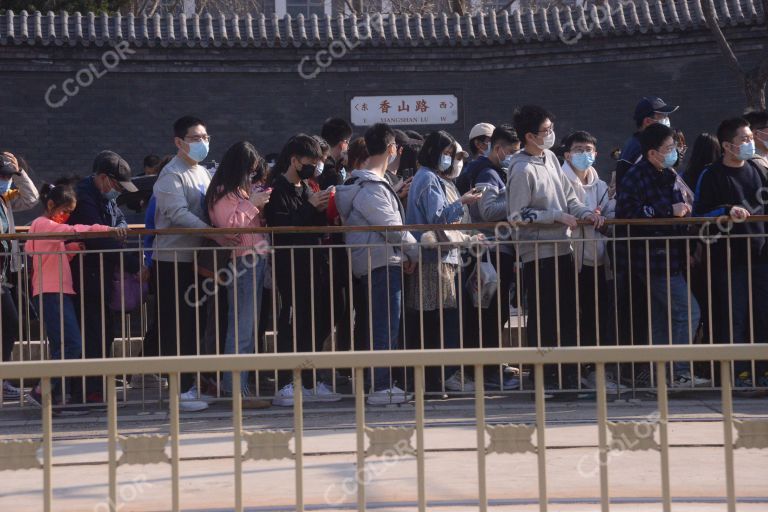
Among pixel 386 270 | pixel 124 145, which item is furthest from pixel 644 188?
pixel 124 145

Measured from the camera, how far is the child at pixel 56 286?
765 centimetres

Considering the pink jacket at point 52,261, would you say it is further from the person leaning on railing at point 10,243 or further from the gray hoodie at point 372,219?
the gray hoodie at point 372,219

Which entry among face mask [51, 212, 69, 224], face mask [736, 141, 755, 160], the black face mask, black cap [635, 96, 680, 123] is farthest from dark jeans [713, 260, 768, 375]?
face mask [51, 212, 69, 224]

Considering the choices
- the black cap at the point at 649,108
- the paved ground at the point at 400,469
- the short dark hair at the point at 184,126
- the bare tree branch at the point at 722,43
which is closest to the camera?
the paved ground at the point at 400,469

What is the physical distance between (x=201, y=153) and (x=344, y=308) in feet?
4.27

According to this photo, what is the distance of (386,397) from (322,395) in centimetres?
39

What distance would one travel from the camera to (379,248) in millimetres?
7797

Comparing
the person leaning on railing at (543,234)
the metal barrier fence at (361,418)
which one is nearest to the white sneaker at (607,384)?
the person leaning on railing at (543,234)

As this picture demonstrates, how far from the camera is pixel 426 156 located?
321 inches

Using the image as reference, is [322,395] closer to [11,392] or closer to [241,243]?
[241,243]

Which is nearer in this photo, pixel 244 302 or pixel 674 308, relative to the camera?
pixel 244 302

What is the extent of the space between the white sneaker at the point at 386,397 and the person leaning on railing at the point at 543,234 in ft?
2.81

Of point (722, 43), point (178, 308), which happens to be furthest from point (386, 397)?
point (722, 43)

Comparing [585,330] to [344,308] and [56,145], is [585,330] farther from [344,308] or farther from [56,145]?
[56,145]
